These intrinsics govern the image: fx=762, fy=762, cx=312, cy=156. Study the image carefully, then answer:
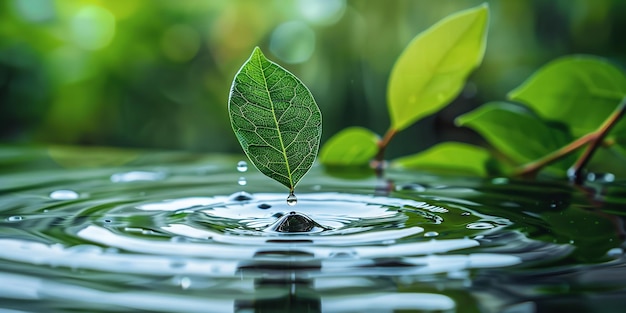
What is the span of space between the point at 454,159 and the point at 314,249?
1.40 ft

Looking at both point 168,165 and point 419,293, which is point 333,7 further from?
point 419,293

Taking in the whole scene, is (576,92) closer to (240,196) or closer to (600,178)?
(600,178)

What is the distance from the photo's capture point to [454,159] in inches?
29.9

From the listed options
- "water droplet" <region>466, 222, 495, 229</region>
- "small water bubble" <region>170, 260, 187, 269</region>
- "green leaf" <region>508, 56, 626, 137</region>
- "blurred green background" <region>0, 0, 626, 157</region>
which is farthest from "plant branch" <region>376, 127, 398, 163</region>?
"blurred green background" <region>0, 0, 626, 157</region>

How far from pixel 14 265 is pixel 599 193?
1.46ft

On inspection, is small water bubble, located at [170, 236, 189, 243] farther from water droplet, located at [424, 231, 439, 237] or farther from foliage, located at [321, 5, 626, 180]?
foliage, located at [321, 5, 626, 180]

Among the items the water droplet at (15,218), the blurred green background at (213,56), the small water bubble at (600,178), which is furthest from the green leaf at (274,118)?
the blurred green background at (213,56)

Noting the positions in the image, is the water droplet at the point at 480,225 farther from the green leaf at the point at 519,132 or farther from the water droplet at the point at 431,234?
the green leaf at the point at 519,132

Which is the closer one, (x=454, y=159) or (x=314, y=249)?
(x=314, y=249)

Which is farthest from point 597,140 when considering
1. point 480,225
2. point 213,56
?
point 213,56

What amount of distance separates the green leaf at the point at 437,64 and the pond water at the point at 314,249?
93 mm

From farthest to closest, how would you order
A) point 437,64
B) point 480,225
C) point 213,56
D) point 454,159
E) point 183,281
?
point 213,56, point 454,159, point 437,64, point 480,225, point 183,281

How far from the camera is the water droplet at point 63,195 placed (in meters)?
0.55

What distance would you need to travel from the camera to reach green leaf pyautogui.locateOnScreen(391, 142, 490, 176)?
75 centimetres
